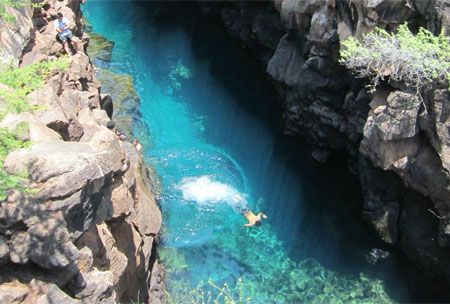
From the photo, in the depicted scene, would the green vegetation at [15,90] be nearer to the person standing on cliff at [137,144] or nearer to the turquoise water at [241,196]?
the turquoise water at [241,196]

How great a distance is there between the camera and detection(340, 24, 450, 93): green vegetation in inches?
512

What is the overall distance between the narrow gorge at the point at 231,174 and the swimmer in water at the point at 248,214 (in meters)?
0.18

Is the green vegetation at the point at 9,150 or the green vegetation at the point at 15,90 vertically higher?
the green vegetation at the point at 15,90

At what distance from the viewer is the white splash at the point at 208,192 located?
19500mm

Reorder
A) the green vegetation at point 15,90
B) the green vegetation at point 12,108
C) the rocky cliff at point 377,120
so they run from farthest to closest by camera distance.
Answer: the rocky cliff at point 377,120, the green vegetation at point 15,90, the green vegetation at point 12,108

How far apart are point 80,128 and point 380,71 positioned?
874 centimetres

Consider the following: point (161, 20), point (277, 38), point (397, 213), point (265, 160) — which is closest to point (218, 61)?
point (277, 38)

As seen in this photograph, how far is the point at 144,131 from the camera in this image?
23.0m

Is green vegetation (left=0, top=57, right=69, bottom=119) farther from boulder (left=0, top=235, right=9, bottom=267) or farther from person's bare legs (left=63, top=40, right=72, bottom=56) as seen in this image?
person's bare legs (left=63, top=40, right=72, bottom=56)

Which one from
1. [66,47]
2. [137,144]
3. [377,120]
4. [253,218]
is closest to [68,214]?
[377,120]

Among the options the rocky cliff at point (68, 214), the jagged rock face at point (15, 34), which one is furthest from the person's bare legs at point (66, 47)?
the rocky cliff at point (68, 214)

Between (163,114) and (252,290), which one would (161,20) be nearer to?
(163,114)

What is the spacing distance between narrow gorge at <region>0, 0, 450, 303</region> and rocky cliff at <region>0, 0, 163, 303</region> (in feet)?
0.13

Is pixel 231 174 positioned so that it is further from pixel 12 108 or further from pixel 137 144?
pixel 12 108
